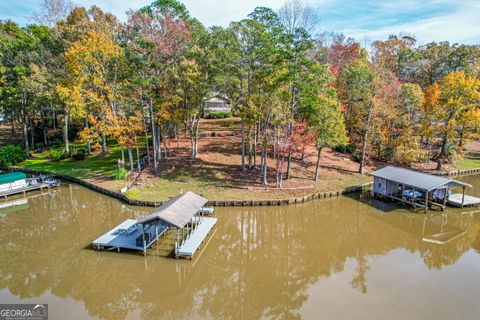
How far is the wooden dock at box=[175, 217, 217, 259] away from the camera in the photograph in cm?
1678

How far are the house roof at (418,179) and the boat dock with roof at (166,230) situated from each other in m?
16.4

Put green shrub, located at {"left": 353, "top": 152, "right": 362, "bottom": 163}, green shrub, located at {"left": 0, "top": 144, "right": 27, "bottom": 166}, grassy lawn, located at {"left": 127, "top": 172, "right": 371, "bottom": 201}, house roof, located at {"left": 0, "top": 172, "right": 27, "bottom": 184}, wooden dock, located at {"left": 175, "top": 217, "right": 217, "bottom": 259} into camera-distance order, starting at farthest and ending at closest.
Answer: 1. green shrub, located at {"left": 0, "top": 144, "right": 27, "bottom": 166}
2. green shrub, located at {"left": 353, "top": 152, "right": 362, "bottom": 163}
3. house roof, located at {"left": 0, "top": 172, "right": 27, "bottom": 184}
4. grassy lawn, located at {"left": 127, "top": 172, "right": 371, "bottom": 201}
5. wooden dock, located at {"left": 175, "top": 217, "right": 217, "bottom": 259}

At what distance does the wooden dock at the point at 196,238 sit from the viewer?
16.8 meters

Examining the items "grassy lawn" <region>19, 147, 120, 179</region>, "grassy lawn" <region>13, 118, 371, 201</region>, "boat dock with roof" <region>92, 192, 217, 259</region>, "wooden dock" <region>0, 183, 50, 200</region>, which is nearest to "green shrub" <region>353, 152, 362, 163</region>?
"grassy lawn" <region>13, 118, 371, 201</region>

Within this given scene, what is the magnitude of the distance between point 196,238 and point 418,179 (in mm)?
18824

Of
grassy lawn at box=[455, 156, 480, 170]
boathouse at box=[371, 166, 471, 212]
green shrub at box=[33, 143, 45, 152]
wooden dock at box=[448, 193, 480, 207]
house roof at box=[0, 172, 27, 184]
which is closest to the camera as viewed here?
boathouse at box=[371, 166, 471, 212]

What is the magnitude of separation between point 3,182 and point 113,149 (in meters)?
13.6

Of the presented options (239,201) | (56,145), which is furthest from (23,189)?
(239,201)

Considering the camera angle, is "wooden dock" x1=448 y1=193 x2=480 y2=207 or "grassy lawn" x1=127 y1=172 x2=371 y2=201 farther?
"grassy lawn" x1=127 y1=172 x2=371 y2=201

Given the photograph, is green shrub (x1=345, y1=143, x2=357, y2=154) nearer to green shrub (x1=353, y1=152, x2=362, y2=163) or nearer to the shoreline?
green shrub (x1=353, y1=152, x2=362, y2=163)

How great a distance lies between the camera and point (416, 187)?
2406 cm

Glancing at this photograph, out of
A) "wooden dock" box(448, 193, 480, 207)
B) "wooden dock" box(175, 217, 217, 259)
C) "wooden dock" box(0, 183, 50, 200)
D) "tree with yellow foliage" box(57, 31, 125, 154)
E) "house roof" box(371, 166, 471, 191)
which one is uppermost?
"tree with yellow foliage" box(57, 31, 125, 154)

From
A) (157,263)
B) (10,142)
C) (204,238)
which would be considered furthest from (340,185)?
(10,142)

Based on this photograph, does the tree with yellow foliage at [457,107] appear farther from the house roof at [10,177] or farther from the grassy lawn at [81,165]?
the house roof at [10,177]
